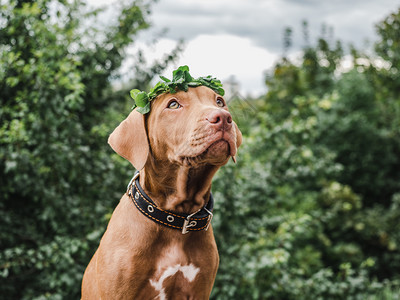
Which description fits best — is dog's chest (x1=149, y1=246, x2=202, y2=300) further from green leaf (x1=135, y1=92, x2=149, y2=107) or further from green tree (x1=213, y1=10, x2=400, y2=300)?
green tree (x1=213, y1=10, x2=400, y2=300)

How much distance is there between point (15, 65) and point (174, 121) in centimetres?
236

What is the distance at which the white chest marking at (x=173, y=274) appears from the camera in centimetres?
195

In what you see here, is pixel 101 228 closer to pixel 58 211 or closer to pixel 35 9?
pixel 58 211

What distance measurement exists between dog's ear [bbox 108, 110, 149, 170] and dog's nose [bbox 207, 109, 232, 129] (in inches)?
14.9

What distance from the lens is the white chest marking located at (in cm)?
195

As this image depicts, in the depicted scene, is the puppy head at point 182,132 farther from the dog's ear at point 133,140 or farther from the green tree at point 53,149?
the green tree at point 53,149

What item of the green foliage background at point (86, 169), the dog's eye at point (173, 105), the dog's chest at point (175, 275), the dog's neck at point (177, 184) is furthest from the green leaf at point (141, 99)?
the green foliage background at point (86, 169)

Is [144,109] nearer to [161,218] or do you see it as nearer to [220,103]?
[220,103]

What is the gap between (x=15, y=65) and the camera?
3.59 metres

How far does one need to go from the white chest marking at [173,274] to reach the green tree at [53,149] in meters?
1.79

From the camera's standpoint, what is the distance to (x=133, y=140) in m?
1.93

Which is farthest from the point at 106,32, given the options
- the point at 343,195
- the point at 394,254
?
the point at 394,254

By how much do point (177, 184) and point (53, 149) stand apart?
208 cm

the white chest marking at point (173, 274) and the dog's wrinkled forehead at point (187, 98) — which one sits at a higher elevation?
the dog's wrinkled forehead at point (187, 98)
